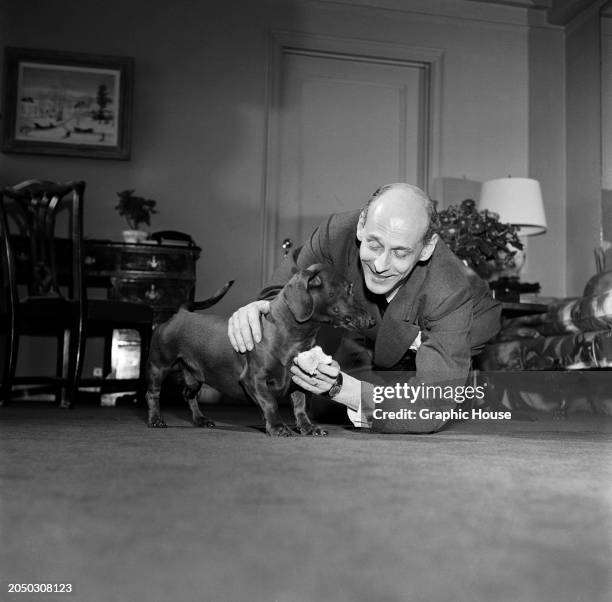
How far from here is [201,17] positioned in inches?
192

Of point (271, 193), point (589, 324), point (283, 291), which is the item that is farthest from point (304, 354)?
point (271, 193)

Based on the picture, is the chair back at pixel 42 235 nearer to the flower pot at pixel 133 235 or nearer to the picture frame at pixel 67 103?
the flower pot at pixel 133 235

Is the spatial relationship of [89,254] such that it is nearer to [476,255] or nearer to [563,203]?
[476,255]

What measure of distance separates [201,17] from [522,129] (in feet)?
7.39

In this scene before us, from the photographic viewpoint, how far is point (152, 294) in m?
3.96

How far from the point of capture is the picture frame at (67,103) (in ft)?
15.0

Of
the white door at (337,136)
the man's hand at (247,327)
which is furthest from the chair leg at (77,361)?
the white door at (337,136)

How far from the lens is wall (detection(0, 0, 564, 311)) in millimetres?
4680

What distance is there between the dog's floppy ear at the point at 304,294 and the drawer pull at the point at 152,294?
7.67 feet

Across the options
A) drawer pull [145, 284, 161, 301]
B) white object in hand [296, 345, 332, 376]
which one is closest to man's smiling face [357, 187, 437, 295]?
white object in hand [296, 345, 332, 376]

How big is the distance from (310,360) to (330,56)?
12.5 ft

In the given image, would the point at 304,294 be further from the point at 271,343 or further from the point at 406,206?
the point at 406,206

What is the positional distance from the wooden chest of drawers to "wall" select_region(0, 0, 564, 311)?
0.69 metres

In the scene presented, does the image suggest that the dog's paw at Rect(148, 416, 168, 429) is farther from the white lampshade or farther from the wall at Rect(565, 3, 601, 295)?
the wall at Rect(565, 3, 601, 295)
